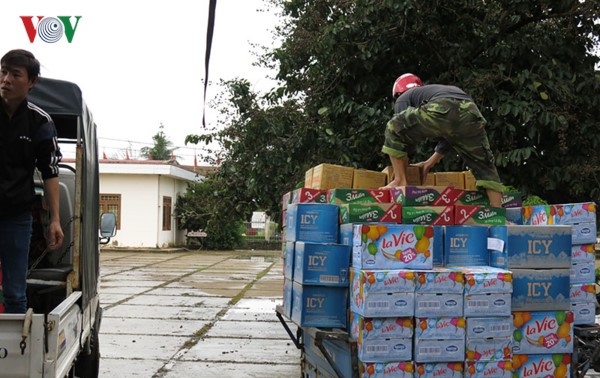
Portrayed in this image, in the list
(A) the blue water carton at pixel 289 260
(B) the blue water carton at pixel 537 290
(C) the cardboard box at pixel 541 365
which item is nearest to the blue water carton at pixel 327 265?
(A) the blue water carton at pixel 289 260

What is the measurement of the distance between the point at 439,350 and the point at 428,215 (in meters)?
0.95

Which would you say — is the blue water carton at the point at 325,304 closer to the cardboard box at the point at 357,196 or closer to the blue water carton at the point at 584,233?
the cardboard box at the point at 357,196

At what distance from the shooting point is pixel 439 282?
3816 mm

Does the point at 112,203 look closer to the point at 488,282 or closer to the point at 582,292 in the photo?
the point at 582,292

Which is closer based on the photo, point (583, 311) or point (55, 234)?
point (55, 234)

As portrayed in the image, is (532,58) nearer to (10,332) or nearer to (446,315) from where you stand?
(446,315)

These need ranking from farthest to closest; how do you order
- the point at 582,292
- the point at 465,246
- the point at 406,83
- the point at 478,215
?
the point at 406,83
the point at 582,292
the point at 478,215
the point at 465,246

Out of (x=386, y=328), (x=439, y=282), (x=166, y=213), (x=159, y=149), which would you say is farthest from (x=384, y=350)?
(x=159, y=149)

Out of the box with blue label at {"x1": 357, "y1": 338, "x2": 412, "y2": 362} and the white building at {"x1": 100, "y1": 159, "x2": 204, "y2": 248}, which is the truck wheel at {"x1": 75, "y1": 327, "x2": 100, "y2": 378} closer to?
the box with blue label at {"x1": 357, "y1": 338, "x2": 412, "y2": 362}

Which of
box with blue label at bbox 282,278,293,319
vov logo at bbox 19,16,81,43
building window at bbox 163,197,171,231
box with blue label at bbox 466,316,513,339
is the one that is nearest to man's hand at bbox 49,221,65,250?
box with blue label at bbox 282,278,293,319

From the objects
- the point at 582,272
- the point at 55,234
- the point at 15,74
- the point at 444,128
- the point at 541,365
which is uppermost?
the point at 15,74

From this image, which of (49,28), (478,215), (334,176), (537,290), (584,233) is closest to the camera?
(537,290)

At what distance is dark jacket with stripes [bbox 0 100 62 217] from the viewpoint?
3.69 m

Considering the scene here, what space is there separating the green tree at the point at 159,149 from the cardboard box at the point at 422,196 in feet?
185
